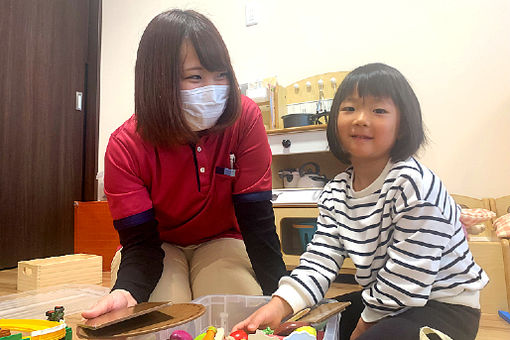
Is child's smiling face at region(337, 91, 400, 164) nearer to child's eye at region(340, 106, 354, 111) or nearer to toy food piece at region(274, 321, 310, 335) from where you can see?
child's eye at region(340, 106, 354, 111)

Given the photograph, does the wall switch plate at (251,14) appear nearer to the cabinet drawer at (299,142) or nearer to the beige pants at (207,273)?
the cabinet drawer at (299,142)

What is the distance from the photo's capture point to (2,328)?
54 centimetres

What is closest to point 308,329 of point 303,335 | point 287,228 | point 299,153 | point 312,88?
point 303,335

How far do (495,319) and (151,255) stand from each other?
90 cm

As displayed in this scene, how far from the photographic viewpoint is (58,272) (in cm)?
145

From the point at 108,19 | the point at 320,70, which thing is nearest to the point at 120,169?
the point at 320,70

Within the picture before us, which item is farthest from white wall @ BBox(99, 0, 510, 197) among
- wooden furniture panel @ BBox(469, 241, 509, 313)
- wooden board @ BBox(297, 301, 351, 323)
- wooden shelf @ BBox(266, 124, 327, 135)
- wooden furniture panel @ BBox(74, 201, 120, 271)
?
wooden board @ BBox(297, 301, 351, 323)

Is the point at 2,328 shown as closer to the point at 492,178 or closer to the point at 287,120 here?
the point at 287,120

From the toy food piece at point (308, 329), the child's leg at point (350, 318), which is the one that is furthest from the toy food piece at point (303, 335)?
the child's leg at point (350, 318)

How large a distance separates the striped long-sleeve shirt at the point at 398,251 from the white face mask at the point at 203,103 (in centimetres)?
30

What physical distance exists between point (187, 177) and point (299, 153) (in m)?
0.97

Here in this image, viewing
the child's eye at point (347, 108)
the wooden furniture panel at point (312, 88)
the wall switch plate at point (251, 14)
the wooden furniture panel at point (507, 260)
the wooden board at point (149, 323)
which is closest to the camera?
the wooden board at point (149, 323)

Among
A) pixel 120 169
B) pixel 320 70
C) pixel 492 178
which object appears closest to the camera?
pixel 120 169

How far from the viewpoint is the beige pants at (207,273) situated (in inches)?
29.5
